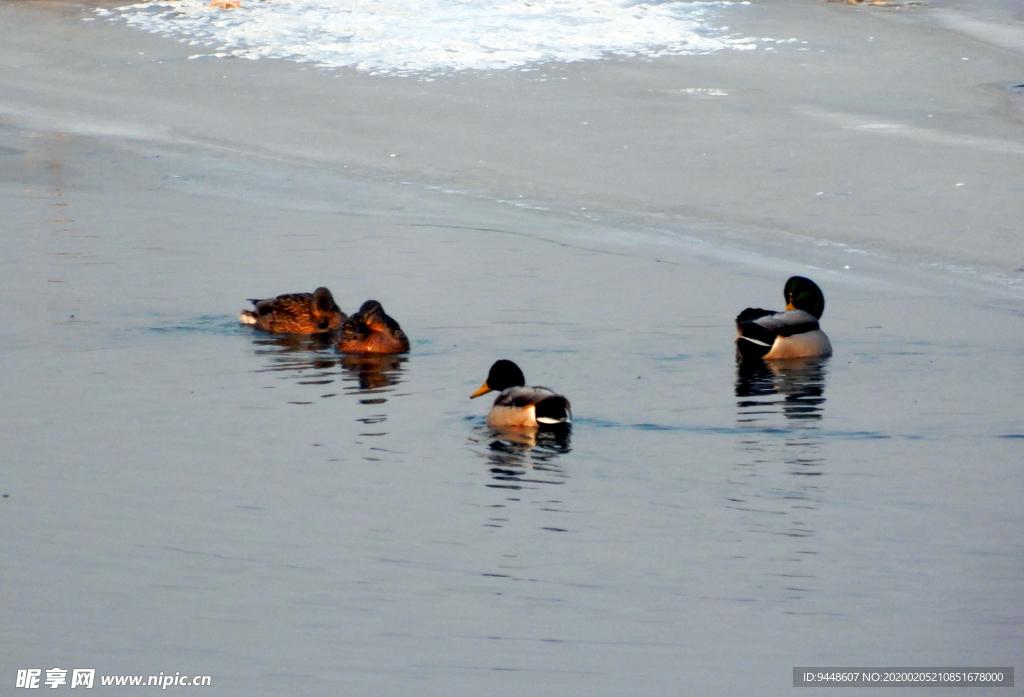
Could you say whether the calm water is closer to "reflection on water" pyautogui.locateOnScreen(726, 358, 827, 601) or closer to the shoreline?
"reflection on water" pyautogui.locateOnScreen(726, 358, 827, 601)

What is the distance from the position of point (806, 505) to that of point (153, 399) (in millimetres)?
3170

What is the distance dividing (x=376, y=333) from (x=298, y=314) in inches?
28.2

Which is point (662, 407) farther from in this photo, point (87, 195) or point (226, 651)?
point (87, 195)

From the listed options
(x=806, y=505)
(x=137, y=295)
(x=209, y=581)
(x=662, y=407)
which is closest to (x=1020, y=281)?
(x=662, y=407)

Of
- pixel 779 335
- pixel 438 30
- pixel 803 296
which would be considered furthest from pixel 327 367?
pixel 438 30

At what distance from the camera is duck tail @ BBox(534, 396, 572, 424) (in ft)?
22.2

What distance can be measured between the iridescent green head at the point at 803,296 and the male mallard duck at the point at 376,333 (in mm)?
2200

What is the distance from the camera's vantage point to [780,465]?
20.6 feet

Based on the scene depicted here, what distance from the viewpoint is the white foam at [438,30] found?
17.7 m

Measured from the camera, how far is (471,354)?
8234 mm

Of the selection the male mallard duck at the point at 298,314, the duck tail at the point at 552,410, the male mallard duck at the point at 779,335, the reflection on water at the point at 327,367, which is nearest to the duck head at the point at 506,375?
the duck tail at the point at 552,410

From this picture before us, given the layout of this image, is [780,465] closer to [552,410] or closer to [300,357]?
[552,410]

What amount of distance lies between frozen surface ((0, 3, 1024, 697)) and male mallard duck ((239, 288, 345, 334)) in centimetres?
17

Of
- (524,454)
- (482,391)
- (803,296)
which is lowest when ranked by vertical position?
(524,454)
